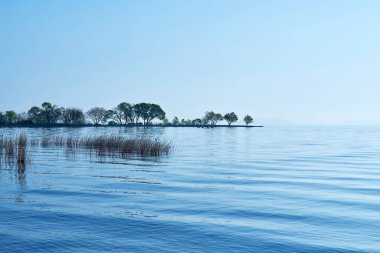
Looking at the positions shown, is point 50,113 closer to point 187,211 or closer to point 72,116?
point 72,116

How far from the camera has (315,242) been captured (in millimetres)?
10359

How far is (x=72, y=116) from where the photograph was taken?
181750mm

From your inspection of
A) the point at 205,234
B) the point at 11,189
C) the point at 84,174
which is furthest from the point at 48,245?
the point at 84,174

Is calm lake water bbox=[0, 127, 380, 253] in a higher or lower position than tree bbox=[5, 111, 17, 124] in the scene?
lower

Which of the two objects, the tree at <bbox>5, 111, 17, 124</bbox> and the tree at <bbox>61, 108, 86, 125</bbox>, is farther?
the tree at <bbox>61, 108, 86, 125</bbox>

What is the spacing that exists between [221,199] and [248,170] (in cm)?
1130

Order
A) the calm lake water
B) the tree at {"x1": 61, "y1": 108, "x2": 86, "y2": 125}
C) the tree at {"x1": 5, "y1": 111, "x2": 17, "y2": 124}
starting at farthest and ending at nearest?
the tree at {"x1": 61, "y1": 108, "x2": 86, "y2": 125} < the tree at {"x1": 5, "y1": 111, "x2": 17, "y2": 124} < the calm lake water

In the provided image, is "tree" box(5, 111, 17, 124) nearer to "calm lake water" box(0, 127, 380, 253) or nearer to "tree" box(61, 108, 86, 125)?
"tree" box(61, 108, 86, 125)

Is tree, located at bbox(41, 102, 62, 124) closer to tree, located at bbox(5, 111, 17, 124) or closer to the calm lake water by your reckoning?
tree, located at bbox(5, 111, 17, 124)

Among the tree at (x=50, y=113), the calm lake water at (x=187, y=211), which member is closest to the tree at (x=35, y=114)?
the tree at (x=50, y=113)

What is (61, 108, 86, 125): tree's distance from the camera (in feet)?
590

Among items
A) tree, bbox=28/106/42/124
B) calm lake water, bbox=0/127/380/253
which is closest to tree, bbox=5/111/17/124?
tree, bbox=28/106/42/124

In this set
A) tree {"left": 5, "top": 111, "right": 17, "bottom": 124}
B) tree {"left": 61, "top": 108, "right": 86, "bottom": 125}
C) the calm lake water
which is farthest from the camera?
tree {"left": 61, "top": 108, "right": 86, "bottom": 125}

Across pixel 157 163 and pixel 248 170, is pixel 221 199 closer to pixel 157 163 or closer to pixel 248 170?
pixel 248 170
